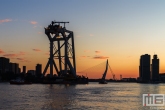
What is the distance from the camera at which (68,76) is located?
135 meters

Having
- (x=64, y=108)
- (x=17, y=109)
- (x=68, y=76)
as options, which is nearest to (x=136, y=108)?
(x=64, y=108)

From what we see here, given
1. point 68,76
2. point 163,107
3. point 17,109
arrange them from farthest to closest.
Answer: point 68,76, point 163,107, point 17,109

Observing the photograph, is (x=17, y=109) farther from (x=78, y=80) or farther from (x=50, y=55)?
(x=78, y=80)

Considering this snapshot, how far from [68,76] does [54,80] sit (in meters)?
7.09

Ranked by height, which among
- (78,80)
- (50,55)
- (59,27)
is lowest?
(78,80)

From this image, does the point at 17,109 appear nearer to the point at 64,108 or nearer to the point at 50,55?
the point at 64,108

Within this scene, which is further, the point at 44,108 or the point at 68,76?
the point at 68,76

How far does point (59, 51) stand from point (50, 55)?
4.16 meters

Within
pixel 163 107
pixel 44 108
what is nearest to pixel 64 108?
pixel 44 108

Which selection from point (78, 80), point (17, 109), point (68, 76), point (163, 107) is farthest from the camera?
point (78, 80)

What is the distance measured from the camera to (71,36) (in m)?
126

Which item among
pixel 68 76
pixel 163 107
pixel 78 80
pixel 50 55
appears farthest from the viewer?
pixel 78 80

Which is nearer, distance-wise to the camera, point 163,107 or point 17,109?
point 17,109

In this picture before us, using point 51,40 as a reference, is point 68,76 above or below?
below
